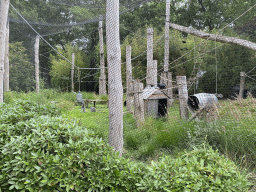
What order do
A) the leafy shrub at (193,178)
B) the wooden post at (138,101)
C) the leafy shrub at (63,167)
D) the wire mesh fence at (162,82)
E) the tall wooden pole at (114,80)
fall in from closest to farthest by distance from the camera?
the leafy shrub at (193,178)
the leafy shrub at (63,167)
the tall wooden pole at (114,80)
the wire mesh fence at (162,82)
the wooden post at (138,101)

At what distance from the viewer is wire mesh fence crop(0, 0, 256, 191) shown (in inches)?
108

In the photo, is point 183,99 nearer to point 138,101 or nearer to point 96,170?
point 138,101

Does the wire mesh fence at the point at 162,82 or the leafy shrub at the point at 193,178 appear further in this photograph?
the wire mesh fence at the point at 162,82

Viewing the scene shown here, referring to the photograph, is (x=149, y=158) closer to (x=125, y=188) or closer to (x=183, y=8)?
(x=125, y=188)

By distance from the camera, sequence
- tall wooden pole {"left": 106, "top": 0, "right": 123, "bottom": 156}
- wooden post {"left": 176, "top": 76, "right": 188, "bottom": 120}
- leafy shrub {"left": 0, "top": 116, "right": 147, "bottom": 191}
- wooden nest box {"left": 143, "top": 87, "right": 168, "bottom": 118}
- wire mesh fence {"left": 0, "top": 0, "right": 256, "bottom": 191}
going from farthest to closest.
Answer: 1. wooden nest box {"left": 143, "top": 87, "right": 168, "bottom": 118}
2. wooden post {"left": 176, "top": 76, "right": 188, "bottom": 120}
3. wire mesh fence {"left": 0, "top": 0, "right": 256, "bottom": 191}
4. tall wooden pole {"left": 106, "top": 0, "right": 123, "bottom": 156}
5. leafy shrub {"left": 0, "top": 116, "right": 147, "bottom": 191}

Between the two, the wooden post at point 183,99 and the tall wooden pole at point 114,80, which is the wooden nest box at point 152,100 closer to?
the wooden post at point 183,99

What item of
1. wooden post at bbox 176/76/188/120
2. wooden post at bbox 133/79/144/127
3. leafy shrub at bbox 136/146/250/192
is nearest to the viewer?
leafy shrub at bbox 136/146/250/192

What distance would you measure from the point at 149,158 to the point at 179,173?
1.39 metres

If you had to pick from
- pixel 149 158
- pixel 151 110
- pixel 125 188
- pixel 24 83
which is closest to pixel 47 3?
pixel 151 110

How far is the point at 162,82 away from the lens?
7219mm

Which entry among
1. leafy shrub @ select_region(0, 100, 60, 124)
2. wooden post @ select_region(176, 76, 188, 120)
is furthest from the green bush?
wooden post @ select_region(176, 76, 188, 120)

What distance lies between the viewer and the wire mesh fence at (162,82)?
2.75 meters

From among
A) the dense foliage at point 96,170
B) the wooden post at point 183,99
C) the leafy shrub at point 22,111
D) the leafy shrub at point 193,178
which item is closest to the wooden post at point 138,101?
the wooden post at point 183,99

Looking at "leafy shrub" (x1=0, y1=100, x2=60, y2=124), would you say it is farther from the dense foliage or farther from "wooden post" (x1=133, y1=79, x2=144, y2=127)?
"wooden post" (x1=133, y1=79, x2=144, y2=127)
